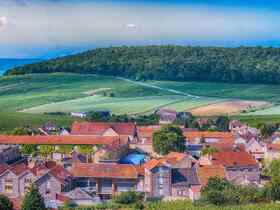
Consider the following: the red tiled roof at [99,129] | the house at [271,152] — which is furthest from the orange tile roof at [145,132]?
the house at [271,152]

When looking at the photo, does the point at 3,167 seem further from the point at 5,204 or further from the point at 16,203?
the point at 5,204

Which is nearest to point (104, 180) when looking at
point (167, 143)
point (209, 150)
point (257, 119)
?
point (209, 150)

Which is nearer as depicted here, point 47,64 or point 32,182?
point 32,182

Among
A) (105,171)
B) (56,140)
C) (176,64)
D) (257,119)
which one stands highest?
(105,171)

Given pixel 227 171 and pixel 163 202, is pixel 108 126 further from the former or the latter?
pixel 163 202

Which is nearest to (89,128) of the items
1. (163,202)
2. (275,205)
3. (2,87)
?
(163,202)

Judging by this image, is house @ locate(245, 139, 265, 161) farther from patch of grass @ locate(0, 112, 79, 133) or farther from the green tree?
patch of grass @ locate(0, 112, 79, 133)
